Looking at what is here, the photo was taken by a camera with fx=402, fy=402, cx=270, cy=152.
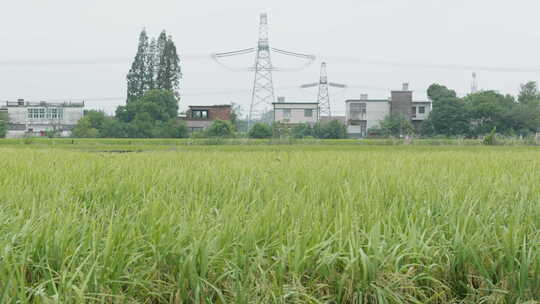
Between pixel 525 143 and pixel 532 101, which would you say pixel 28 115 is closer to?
pixel 525 143

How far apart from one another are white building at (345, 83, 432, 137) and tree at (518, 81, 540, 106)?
1127 cm

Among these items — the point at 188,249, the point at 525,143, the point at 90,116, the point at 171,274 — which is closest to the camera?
the point at 171,274

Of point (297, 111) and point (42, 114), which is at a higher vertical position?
point (297, 111)

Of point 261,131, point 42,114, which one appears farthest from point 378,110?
point 42,114

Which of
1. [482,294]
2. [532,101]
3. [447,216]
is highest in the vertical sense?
[532,101]

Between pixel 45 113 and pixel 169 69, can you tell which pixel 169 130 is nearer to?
pixel 169 69

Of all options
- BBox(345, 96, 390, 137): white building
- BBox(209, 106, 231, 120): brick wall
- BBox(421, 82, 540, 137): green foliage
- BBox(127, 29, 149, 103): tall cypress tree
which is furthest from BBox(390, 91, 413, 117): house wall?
BBox(127, 29, 149, 103): tall cypress tree

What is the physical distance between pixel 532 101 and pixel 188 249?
2137 inches

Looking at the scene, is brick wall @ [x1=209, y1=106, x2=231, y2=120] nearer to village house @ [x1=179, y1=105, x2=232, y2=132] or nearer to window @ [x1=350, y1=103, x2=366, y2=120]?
village house @ [x1=179, y1=105, x2=232, y2=132]

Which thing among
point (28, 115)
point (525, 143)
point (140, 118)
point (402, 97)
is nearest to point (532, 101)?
point (402, 97)

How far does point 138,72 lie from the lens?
45.2 m

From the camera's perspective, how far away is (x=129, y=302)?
3.55 feet

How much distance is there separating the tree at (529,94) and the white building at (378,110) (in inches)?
444

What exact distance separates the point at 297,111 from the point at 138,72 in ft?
62.8
